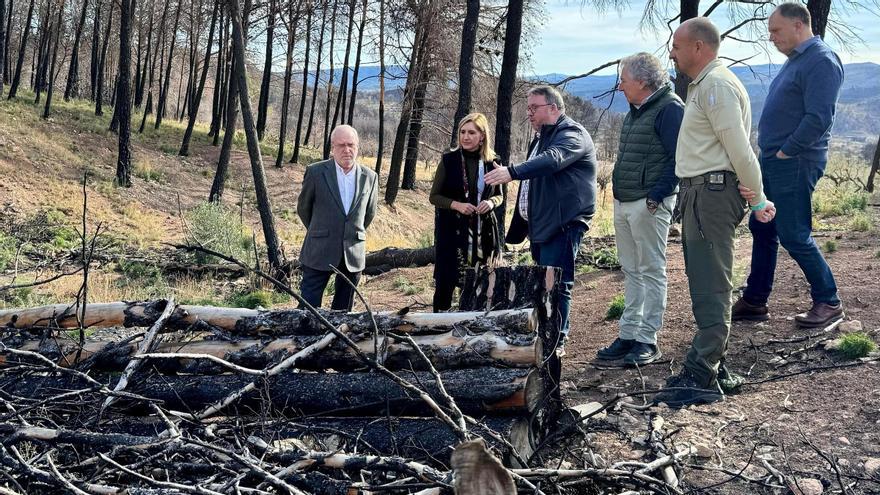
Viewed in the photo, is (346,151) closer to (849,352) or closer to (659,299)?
(659,299)

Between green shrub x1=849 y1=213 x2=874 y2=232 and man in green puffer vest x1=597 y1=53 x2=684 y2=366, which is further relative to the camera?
green shrub x1=849 y1=213 x2=874 y2=232

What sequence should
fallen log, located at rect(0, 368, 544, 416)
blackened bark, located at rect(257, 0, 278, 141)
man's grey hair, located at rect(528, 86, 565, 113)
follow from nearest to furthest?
1. fallen log, located at rect(0, 368, 544, 416)
2. man's grey hair, located at rect(528, 86, 565, 113)
3. blackened bark, located at rect(257, 0, 278, 141)

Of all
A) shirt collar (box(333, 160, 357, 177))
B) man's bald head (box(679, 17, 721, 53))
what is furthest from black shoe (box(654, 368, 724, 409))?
shirt collar (box(333, 160, 357, 177))

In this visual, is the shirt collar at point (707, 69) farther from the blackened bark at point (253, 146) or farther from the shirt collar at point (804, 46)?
the blackened bark at point (253, 146)

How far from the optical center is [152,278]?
1378 cm

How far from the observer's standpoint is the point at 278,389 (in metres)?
3.90

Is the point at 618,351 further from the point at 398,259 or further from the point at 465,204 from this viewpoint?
the point at 398,259

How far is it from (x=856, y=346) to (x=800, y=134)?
1496mm

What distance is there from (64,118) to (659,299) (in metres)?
31.8

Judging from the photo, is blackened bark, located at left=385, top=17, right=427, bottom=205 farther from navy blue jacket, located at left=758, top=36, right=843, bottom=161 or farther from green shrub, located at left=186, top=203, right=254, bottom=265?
navy blue jacket, located at left=758, top=36, right=843, bottom=161

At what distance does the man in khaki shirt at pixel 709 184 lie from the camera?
4520 millimetres

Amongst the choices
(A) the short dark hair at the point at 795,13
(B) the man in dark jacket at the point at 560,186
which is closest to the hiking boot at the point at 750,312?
(B) the man in dark jacket at the point at 560,186

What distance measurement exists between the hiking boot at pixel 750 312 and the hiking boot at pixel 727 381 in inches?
58.8

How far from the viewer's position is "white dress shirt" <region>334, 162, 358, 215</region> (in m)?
6.25
